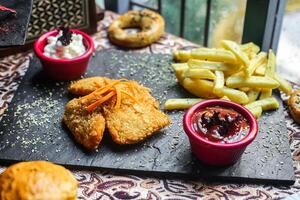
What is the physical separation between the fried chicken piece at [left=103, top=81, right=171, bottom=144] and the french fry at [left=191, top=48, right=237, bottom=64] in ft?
0.90

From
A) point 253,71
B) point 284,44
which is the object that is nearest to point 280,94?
point 253,71

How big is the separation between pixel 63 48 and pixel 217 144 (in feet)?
2.41

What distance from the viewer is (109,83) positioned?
1632 millimetres

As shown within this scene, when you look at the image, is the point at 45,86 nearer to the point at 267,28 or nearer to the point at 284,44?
the point at 267,28

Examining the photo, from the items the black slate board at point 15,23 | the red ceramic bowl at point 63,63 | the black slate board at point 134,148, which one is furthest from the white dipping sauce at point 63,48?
the black slate board at point 15,23

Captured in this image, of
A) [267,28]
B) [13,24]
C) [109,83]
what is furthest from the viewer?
[267,28]

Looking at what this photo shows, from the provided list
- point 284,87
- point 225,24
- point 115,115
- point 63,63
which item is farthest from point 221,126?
point 225,24

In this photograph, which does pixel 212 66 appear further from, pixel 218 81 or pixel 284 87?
Answer: pixel 284 87

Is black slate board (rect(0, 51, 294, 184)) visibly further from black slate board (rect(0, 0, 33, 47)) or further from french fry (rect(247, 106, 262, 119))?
black slate board (rect(0, 0, 33, 47))

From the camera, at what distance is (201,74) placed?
1.69 meters

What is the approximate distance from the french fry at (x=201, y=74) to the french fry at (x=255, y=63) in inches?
4.7

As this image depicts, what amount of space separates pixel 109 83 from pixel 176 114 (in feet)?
0.87

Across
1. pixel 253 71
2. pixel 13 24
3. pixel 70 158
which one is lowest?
pixel 70 158

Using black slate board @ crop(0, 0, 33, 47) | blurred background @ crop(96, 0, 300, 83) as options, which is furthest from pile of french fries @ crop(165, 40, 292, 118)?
black slate board @ crop(0, 0, 33, 47)
